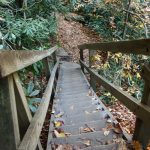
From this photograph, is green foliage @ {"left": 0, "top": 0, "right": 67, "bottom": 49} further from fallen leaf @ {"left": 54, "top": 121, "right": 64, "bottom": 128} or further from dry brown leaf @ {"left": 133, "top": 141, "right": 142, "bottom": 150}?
dry brown leaf @ {"left": 133, "top": 141, "right": 142, "bottom": 150}

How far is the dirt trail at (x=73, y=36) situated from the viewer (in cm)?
1318

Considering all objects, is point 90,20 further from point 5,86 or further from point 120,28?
point 5,86

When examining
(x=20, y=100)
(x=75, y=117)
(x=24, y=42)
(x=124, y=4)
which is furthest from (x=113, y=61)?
(x=20, y=100)

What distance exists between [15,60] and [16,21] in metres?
5.48

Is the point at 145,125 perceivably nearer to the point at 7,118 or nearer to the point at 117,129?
the point at 117,129

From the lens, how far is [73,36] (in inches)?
550

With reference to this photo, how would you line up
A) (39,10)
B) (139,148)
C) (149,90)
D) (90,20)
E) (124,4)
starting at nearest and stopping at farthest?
(149,90) → (139,148) → (39,10) → (124,4) → (90,20)

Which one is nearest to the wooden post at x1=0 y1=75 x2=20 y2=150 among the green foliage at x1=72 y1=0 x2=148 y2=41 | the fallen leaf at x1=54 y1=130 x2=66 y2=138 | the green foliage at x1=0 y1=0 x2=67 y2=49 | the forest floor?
the fallen leaf at x1=54 y1=130 x2=66 y2=138

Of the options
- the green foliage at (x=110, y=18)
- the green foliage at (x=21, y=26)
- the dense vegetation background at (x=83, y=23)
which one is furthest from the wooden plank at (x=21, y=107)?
the green foliage at (x=110, y=18)

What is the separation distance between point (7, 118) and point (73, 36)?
12.8 meters

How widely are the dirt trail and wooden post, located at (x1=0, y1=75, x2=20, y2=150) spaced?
1110cm

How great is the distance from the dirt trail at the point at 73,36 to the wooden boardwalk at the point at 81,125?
8.13 m

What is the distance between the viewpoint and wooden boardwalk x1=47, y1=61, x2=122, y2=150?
9.20 ft

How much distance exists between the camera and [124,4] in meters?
10.9
